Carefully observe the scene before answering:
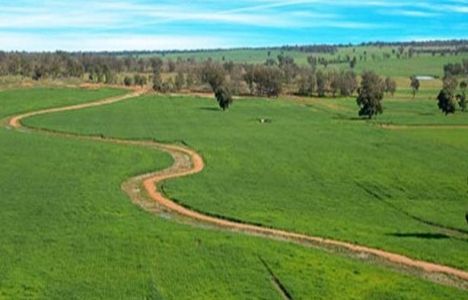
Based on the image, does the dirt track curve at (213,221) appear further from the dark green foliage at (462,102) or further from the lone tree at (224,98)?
the dark green foliage at (462,102)

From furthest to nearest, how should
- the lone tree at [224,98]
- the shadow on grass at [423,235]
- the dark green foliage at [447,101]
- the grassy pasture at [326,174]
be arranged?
the lone tree at [224,98], the dark green foliage at [447,101], the grassy pasture at [326,174], the shadow on grass at [423,235]

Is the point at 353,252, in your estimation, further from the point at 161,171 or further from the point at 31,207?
the point at 161,171

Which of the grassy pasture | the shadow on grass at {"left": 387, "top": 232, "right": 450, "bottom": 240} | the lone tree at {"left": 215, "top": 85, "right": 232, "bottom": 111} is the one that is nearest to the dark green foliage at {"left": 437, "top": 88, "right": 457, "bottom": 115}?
the grassy pasture

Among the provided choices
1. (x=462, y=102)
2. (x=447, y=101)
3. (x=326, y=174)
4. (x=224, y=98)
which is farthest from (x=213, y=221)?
(x=462, y=102)

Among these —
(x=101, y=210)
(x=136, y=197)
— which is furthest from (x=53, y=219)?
(x=136, y=197)

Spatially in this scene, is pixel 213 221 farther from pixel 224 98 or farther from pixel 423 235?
pixel 224 98

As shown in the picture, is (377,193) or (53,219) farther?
(377,193)

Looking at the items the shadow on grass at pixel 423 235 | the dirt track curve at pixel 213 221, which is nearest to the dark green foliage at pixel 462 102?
the dirt track curve at pixel 213 221

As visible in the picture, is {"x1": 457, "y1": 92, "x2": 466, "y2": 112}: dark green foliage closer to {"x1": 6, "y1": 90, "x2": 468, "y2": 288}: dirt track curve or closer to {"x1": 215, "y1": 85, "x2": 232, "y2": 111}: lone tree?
{"x1": 215, "y1": 85, "x2": 232, "y2": 111}: lone tree
